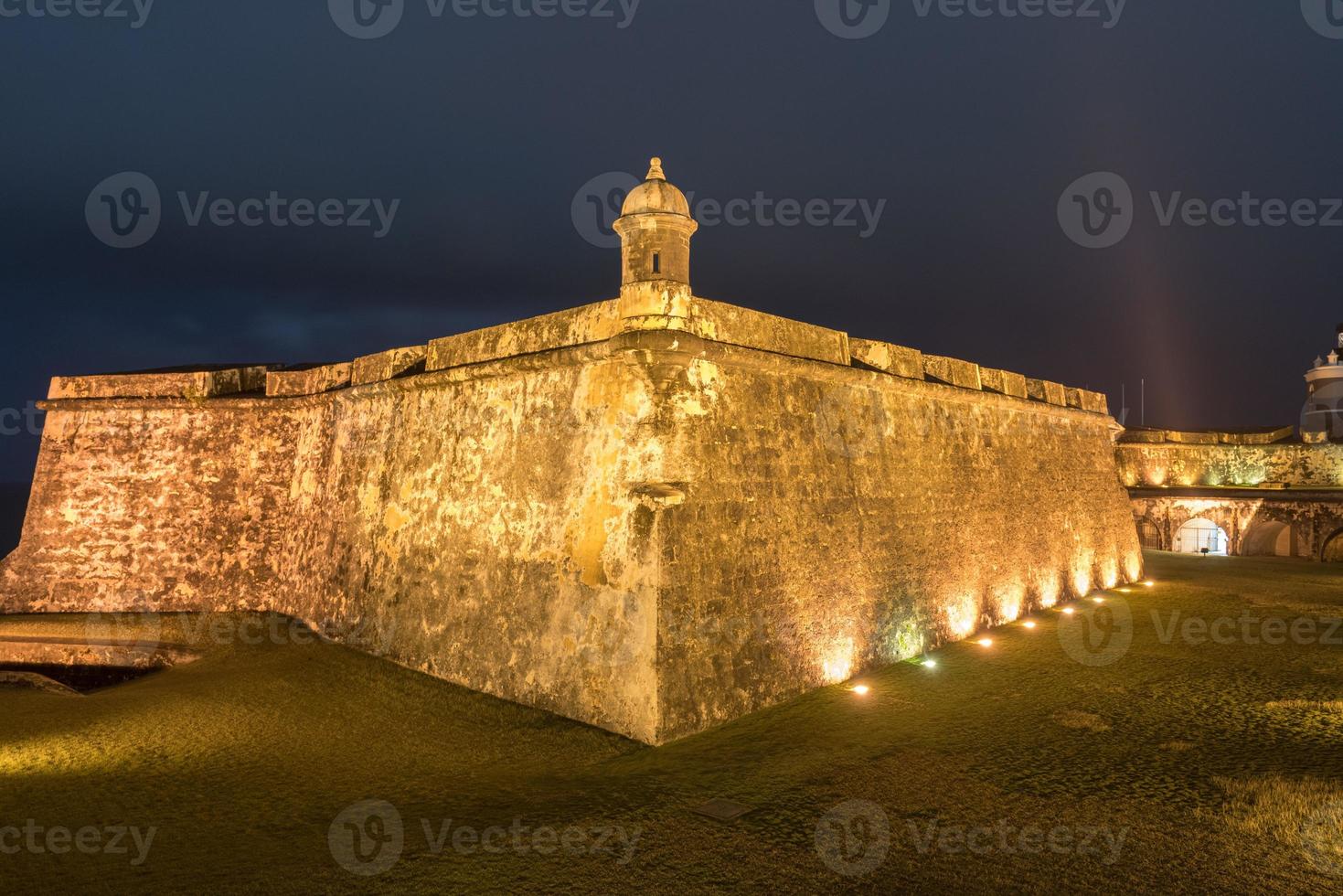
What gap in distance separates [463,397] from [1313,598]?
16.8 meters

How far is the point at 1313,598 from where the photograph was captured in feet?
49.0

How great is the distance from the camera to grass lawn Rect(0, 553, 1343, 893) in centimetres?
475

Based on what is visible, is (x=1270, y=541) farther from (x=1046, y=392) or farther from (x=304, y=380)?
(x=304, y=380)

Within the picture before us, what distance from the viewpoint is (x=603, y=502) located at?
763 centimetres

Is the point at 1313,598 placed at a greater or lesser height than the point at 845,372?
lesser

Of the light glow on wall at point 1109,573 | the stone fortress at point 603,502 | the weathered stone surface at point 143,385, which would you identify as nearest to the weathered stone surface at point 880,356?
the stone fortress at point 603,502

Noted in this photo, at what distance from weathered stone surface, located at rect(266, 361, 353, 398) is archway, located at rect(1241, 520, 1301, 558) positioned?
27.2 meters

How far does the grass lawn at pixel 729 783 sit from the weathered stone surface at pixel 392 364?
13.6 feet

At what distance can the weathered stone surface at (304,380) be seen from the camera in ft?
41.5

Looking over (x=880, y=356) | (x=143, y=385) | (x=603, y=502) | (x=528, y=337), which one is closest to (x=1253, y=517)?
(x=880, y=356)

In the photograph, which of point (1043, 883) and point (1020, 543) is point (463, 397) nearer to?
point (1043, 883)

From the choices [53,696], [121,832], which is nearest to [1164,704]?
[121,832]

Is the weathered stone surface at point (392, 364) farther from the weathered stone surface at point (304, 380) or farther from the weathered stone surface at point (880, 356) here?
the weathered stone surface at point (880, 356)

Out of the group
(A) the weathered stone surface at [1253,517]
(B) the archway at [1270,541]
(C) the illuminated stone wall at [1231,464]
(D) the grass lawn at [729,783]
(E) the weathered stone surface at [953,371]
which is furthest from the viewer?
(C) the illuminated stone wall at [1231,464]
